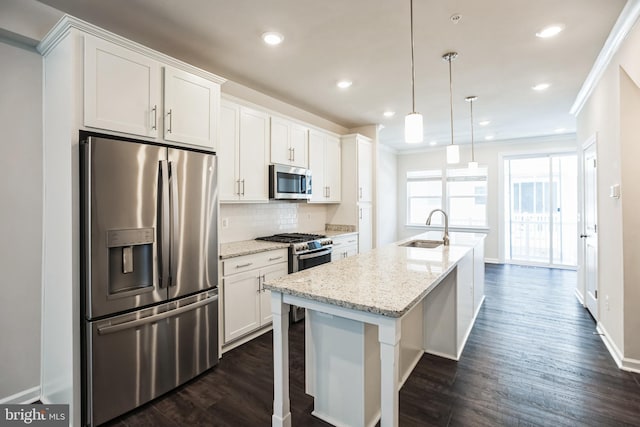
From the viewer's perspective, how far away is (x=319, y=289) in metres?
1.65

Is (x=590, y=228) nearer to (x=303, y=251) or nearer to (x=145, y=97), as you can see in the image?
(x=303, y=251)

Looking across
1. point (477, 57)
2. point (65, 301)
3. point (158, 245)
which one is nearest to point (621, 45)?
point (477, 57)

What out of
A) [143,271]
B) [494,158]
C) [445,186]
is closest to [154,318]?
[143,271]

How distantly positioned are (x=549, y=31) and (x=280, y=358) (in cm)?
314

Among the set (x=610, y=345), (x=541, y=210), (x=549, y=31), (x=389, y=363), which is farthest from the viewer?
(x=541, y=210)

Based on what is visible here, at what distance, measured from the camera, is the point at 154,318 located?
2.14 meters

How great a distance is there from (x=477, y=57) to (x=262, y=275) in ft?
9.71

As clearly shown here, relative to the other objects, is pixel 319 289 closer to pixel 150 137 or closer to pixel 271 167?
pixel 150 137

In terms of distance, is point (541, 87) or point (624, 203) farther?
point (541, 87)

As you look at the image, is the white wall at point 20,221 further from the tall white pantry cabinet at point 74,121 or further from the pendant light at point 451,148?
the pendant light at point 451,148

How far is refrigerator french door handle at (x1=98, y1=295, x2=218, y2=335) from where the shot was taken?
75.9 inches

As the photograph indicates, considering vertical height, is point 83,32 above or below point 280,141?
above

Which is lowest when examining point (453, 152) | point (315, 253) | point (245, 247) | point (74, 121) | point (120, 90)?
point (315, 253)

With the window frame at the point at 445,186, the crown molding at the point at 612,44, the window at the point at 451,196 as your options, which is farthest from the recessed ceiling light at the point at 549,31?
the window frame at the point at 445,186
